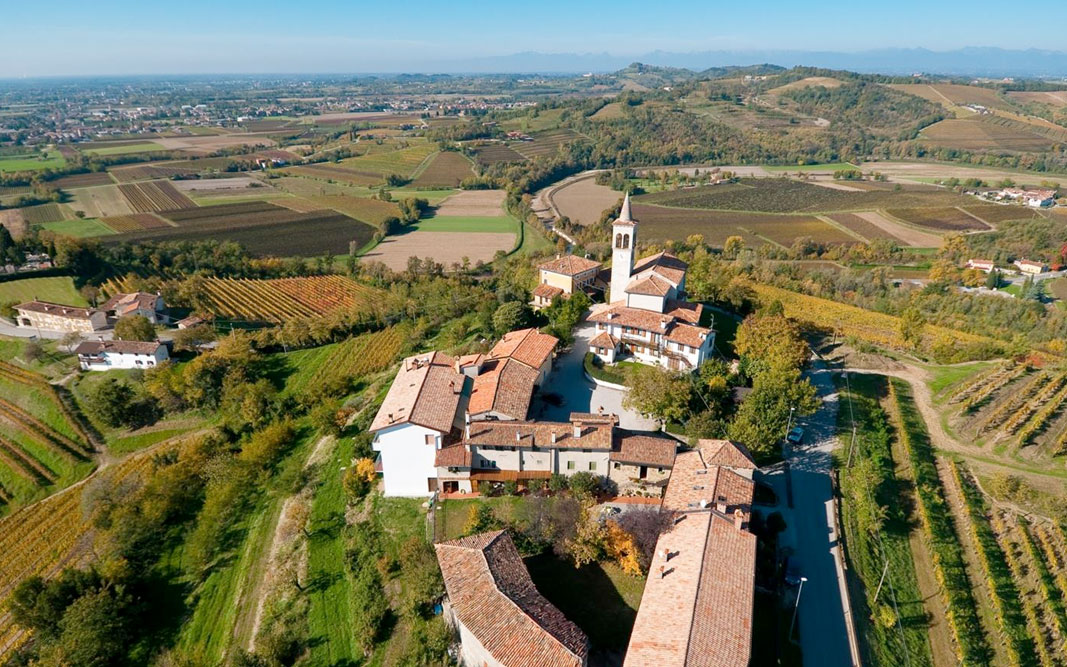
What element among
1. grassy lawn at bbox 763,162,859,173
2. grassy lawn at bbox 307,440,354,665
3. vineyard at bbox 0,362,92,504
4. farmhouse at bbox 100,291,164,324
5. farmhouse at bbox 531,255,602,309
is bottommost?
grassy lawn at bbox 763,162,859,173

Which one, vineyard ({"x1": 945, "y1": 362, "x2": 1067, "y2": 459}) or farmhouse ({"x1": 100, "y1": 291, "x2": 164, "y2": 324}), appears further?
farmhouse ({"x1": 100, "y1": 291, "x2": 164, "y2": 324})

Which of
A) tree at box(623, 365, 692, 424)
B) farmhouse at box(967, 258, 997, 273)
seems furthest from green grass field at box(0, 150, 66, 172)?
farmhouse at box(967, 258, 997, 273)

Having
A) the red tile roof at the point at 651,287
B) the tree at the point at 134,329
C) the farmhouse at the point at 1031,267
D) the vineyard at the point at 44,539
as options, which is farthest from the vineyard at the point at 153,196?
the farmhouse at the point at 1031,267

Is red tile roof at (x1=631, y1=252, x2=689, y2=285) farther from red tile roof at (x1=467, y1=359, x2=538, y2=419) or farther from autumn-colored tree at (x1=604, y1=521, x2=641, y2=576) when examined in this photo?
autumn-colored tree at (x1=604, y1=521, x2=641, y2=576)

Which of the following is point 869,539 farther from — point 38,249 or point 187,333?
point 38,249

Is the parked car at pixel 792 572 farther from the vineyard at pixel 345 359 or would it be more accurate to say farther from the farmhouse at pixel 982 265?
the farmhouse at pixel 982 265

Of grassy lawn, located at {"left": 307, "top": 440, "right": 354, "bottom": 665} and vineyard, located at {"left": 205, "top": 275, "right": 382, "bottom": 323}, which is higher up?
grassy lawn, located at {"left": 307, "top": 440, "right": 354, "bottom": 665}

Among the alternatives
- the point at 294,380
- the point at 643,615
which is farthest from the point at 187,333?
the point at 643,615
